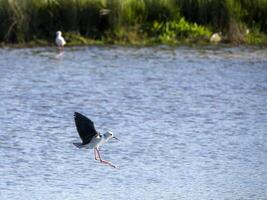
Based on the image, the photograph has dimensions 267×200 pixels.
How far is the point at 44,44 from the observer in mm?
18922

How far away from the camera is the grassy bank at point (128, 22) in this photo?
1881cm

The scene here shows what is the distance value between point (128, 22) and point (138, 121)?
5.94 m

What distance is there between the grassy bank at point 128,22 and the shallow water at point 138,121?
0.52 metres


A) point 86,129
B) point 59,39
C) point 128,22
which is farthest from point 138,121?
point 128,22

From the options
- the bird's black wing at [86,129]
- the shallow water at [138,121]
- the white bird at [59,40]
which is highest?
the bird's black wing at [86,129]

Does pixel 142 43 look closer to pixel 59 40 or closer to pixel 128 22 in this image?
pixel 128 22

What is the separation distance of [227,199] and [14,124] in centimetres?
456

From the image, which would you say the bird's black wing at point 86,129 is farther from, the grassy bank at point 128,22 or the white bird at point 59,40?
the grassy bank at point 128,22

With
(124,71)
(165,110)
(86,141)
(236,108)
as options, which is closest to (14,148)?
(86,141)

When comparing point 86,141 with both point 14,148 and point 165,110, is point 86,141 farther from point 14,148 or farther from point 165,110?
point 165,110

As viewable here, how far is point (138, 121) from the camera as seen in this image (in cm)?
1327

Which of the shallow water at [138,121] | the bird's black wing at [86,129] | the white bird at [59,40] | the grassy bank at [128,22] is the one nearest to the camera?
the bird's black wing at [86,129]

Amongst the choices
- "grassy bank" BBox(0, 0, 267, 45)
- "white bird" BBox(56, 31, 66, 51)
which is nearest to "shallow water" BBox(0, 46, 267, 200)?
"white bird" BBox(56, 31, 66, 51)

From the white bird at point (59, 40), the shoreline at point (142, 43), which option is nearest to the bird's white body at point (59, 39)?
the white bird at point (59, 40)
